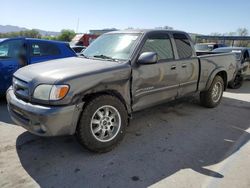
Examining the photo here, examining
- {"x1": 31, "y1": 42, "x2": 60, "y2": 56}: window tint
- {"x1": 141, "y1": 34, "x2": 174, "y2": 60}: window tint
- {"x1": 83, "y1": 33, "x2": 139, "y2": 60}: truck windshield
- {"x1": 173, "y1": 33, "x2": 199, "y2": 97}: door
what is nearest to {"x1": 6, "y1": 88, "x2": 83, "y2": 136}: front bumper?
{"x1": 83, "y1": 33, "x2": 139, "y2": 60}: truck windshield

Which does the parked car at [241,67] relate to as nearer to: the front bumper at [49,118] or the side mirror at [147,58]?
the side mirror at [147,58]

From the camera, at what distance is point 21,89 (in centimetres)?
369

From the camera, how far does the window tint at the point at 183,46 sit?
5.05 metres

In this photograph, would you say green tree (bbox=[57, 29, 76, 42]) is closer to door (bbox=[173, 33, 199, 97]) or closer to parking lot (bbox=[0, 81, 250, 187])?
door (bbox=[173, 33, 199, 97])

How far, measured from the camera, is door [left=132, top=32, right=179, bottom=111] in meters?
4.16

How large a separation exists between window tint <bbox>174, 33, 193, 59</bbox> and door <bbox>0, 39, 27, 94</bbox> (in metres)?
4.00

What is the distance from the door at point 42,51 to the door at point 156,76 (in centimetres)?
357

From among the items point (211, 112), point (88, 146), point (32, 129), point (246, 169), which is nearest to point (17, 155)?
point (32, 129)

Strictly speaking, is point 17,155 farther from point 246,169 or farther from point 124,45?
point 246,169

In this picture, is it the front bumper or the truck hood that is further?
the truck hood

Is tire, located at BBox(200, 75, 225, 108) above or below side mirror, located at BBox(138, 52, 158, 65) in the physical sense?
below

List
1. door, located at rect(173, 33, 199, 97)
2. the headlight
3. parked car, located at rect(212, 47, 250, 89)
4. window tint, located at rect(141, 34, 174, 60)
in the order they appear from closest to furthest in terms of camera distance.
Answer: the headlight, window tint, located at rect(141, 34, 174, 60), door, located at rect(173, 33, 199, 97), parked car, located at rect(212, 47, 250, 89)

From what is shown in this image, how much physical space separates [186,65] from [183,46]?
44 centimetres

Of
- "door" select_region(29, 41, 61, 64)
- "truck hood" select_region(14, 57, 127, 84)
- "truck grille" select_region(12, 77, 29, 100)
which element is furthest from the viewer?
"door" select_region(29, 41, 61, 64)
